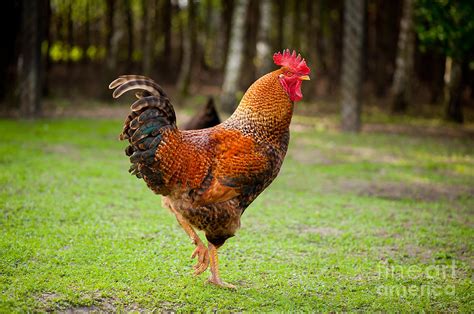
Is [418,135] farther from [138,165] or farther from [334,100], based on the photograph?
[138,165]

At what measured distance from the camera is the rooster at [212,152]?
5363 mm

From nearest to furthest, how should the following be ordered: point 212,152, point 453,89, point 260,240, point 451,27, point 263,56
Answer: point 212,152
point 260,240
point 451,27
point 453,89
point 263,56

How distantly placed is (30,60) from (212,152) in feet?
37.4

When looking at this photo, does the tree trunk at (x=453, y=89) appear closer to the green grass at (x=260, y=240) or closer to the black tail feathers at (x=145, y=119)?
the green grass at (x=260, y=240)

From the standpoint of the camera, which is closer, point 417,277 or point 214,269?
point 214,269

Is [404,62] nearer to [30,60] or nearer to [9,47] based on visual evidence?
[30,60]

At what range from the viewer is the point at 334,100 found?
25.2 metres

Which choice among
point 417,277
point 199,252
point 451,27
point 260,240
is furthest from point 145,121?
point 451,27

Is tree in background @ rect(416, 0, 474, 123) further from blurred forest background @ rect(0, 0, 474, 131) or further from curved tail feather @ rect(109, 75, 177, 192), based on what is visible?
curved tail feather @ rect(109, 75, 177, 192)

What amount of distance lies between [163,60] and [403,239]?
81.3ft

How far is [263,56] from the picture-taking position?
20.2 metres

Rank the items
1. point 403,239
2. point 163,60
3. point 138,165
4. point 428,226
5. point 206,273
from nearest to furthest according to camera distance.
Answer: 1. point 138,165
2. point 206,273
3. point 403,239
4. point 428,226
5. point 163,60

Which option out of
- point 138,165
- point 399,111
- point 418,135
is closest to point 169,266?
point 138,165

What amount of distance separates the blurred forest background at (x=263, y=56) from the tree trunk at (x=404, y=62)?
0.13ft
